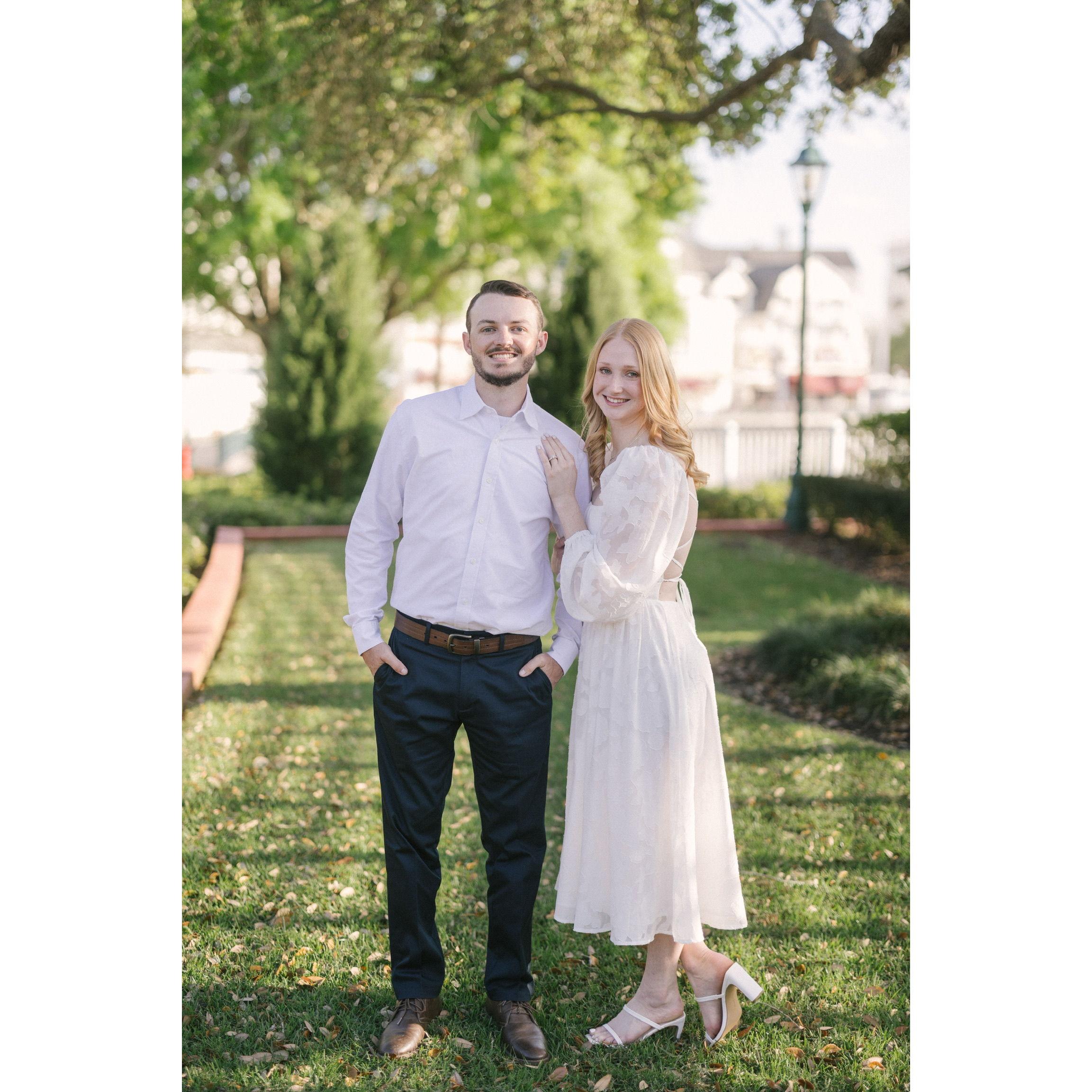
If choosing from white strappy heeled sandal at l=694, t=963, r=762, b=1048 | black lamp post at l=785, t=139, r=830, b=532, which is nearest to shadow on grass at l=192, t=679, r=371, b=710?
white strappy heeled sandal at l=694, t=963, r=762, b=1048

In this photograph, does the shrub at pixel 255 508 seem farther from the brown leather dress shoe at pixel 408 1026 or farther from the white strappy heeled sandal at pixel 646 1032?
the white strappy heeled sandal at pixel 646 1032

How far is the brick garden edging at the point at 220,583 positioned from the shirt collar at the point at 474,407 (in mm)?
4134

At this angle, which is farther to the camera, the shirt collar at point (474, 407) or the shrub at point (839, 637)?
the shrub at point (839, 637)

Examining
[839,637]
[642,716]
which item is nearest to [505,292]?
[642,716]

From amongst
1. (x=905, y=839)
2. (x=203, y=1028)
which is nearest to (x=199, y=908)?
(x=203, y=1028)

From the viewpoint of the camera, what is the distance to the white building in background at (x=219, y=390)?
27.7 meters

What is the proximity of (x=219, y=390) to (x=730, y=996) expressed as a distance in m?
34.4

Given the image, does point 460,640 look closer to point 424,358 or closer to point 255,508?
point 255,508

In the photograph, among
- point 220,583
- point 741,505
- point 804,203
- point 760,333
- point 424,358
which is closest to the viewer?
point 220,583

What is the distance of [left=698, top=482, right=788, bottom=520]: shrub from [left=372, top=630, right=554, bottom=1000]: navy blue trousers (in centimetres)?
1359

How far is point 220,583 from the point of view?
9.96m

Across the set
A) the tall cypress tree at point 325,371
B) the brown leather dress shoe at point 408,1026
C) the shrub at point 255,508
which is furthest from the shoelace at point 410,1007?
the tall cypress tree at point 325,371

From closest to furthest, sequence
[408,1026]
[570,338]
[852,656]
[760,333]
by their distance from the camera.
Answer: [408,1026]
[852,656]
[570,338]
[760,333]

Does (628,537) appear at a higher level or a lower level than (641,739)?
higher
